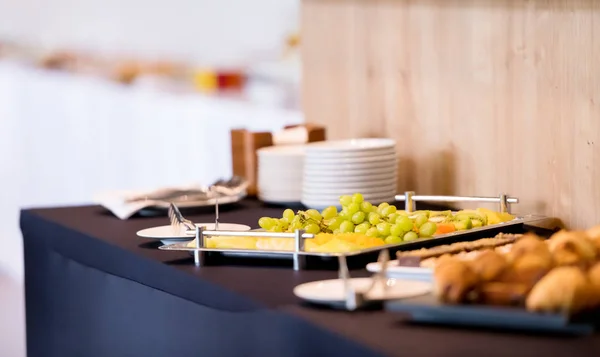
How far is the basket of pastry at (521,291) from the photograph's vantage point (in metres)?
0.89

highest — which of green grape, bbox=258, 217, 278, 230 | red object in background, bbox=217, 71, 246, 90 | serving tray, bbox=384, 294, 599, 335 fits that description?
red object in background, bbox=217, 71, 246, 90

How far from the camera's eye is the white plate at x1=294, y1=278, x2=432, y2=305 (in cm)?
104

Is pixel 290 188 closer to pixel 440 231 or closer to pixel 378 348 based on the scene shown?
pixel 440 231

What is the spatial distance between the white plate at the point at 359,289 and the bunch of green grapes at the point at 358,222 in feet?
0.84

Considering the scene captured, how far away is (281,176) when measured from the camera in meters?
2.04

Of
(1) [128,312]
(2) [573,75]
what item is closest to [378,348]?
(1) [128,312]

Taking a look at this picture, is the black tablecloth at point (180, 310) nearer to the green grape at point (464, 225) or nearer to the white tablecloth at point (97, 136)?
the green grape at point (464, 225)

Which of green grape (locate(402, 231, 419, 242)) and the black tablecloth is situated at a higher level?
green grape (locate(402, 231, 419, 242))

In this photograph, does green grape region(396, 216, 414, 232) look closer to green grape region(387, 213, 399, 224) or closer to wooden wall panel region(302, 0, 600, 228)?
green grape region(387, 213, 399, 224)

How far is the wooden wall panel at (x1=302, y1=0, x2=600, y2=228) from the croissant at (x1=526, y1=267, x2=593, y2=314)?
2.35ft

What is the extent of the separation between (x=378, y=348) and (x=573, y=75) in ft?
2.87

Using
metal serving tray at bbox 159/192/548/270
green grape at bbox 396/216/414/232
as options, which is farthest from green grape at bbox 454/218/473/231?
green grape at bbox 396/216/414/232

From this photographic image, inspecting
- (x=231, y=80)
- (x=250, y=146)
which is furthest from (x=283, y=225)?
(x=231, y=80)

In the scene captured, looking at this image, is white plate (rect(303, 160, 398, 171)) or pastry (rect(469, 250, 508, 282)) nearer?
pastry (rect(469, 250, 508, 282))
